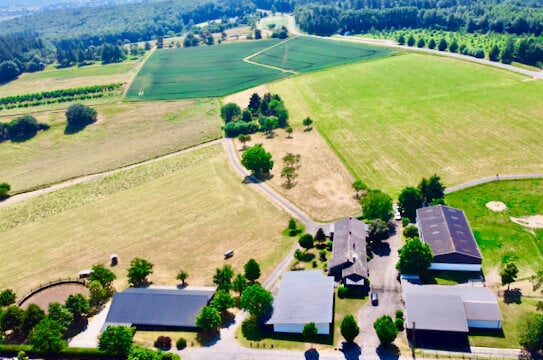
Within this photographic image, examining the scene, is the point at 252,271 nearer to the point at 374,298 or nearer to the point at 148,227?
the point at 374,298

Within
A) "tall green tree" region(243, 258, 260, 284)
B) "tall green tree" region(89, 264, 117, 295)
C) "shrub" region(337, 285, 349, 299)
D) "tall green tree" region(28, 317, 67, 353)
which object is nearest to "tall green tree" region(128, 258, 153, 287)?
"tall green tree" region(89, 264, 117, 295)

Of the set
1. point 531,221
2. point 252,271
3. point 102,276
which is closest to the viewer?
point 252,271

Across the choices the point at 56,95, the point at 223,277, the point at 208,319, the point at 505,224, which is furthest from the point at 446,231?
the point at 56,95

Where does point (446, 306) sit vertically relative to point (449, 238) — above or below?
below

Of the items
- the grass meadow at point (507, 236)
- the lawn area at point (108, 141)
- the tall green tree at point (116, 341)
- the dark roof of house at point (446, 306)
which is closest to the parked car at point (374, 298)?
the dark roof of house at point (446, 306)

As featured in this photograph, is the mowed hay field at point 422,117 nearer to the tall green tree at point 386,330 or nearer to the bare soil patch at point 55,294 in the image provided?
the tall green tree at point 386,330
